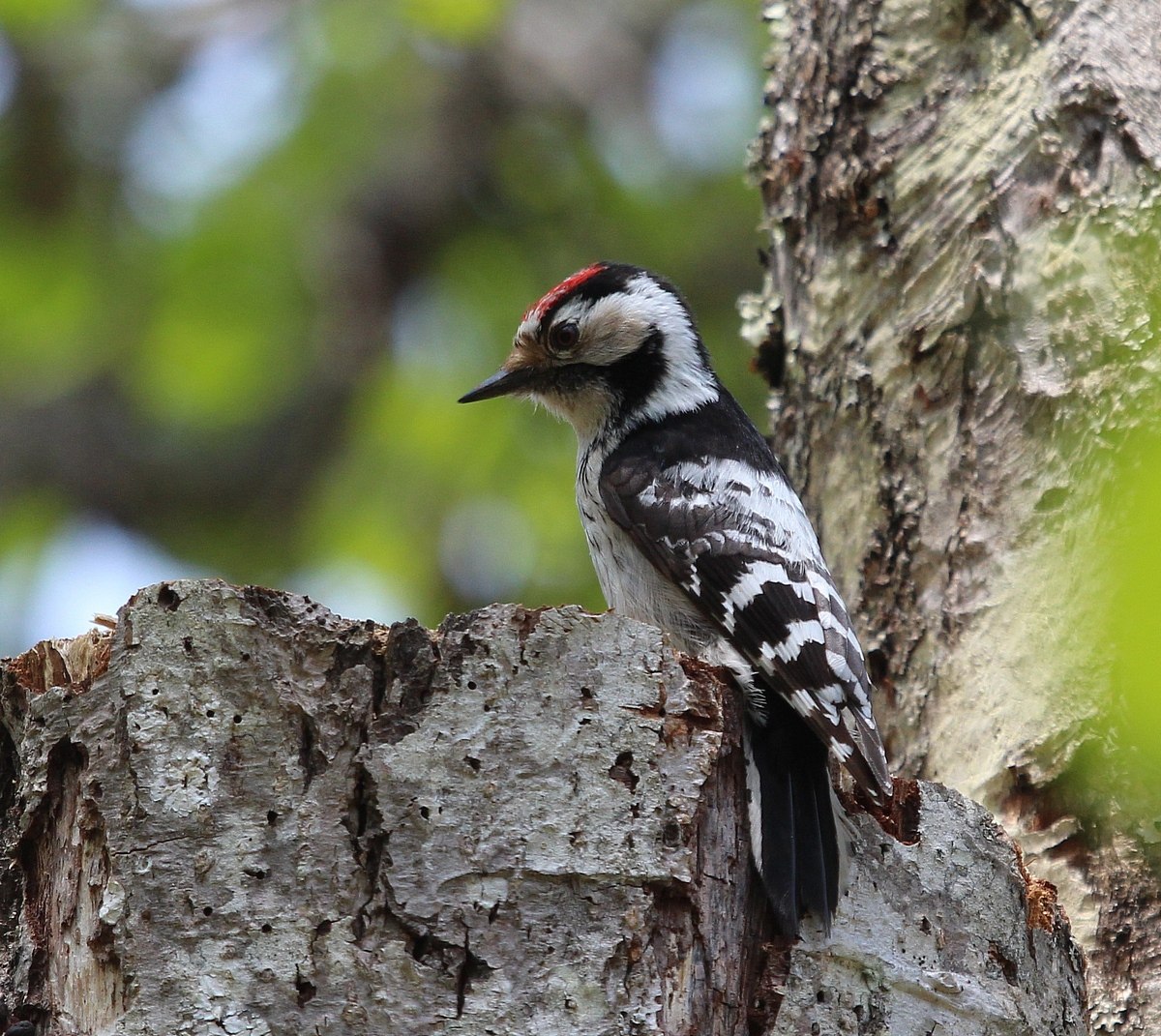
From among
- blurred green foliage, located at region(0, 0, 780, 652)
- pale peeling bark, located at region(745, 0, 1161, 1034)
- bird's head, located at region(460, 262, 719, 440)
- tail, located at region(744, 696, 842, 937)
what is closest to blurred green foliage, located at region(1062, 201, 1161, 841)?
pale peeling bark, located at region(745, 0, 1161, 1034)

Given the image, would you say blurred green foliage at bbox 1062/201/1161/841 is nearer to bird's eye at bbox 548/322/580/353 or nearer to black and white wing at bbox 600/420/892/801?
black and white wing at bbox 600/420/892/801

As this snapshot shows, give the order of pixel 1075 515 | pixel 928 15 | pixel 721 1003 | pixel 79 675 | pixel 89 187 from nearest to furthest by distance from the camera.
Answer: pixel 721 1003, pixel 79 675, pixel 1075 515, pixel 928 15, pixel 89 187

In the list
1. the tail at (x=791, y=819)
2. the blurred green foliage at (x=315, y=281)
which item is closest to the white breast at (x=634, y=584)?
the tail at (x=791, y=819)

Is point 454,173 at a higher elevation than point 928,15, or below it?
higher

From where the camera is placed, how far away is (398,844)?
2.54 metres

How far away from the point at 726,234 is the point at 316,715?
5646 millimetres

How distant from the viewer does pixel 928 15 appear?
4.11 m

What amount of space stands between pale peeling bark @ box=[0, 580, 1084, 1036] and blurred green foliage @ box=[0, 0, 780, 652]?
4.22m

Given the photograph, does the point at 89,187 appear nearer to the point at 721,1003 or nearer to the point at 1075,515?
the point at 1075,515

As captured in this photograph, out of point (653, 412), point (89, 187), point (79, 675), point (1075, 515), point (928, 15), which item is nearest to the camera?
point (79, 675)

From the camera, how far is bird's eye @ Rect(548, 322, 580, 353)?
15.3 feet

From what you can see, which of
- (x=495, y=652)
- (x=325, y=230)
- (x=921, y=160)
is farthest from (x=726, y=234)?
(x=495, y=652)

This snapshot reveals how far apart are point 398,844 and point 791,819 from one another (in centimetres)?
76

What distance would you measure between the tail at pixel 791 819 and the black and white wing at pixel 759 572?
0.19 feet
